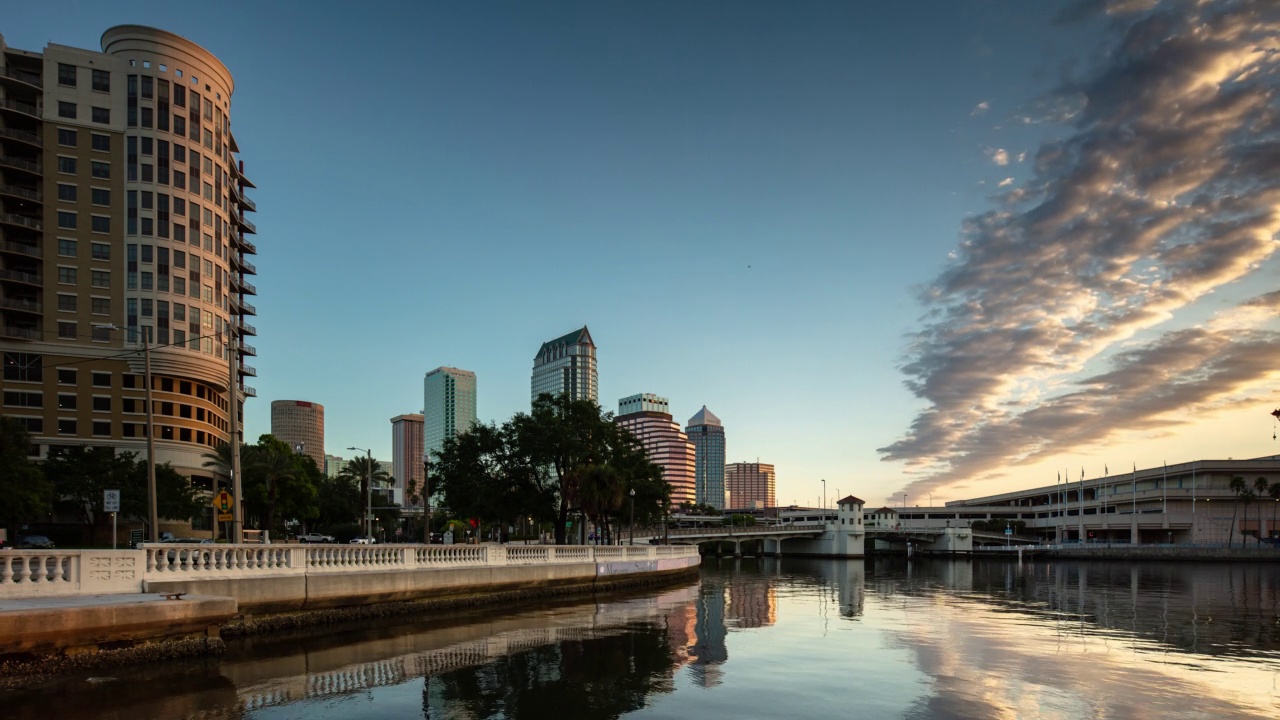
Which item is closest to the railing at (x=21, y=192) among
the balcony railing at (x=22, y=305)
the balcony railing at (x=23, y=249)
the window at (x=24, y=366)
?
the balcony railing at (x=23, y=249)

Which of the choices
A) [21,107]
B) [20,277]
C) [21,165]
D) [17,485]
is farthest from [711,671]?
[21,107]

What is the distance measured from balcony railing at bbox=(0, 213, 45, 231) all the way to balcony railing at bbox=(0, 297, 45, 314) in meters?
7.57

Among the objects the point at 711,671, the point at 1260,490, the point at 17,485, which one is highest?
the point at 17,485

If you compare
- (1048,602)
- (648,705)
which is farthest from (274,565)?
(1048,602)

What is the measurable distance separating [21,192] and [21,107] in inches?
347

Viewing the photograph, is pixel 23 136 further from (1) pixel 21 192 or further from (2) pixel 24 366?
(2) pixel 24 366

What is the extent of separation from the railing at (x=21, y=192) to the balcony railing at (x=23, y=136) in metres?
0.33

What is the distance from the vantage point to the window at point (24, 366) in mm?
79375

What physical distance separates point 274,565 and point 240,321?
93837 millimetres

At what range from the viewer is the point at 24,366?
259 ft

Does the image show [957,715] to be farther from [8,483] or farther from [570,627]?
[8,483]

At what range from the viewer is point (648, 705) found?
1644 cm

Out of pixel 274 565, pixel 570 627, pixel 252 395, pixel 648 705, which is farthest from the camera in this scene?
pixel 252 395

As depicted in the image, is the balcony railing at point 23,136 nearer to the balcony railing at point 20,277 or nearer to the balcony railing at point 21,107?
the balcony railing at point 21,107
